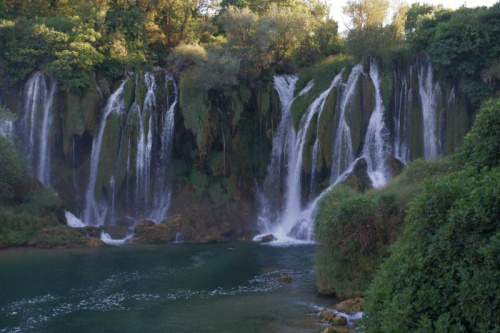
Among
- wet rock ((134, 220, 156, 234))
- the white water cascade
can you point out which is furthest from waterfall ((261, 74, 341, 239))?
wet rock ((134, 220, 156, 234))

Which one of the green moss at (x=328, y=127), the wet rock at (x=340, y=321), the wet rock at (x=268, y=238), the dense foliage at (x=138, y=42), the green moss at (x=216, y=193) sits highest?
the dense foliage at (x=138, y=42)

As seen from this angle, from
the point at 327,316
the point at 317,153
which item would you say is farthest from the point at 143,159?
the point at 327,316

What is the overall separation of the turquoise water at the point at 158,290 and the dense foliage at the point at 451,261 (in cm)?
783

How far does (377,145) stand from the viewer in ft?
102

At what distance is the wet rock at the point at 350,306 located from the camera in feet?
53.6

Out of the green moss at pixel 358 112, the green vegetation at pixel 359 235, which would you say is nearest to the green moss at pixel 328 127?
the green moss at pixel 358 112

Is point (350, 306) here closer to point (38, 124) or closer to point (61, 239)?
point (61, 239)

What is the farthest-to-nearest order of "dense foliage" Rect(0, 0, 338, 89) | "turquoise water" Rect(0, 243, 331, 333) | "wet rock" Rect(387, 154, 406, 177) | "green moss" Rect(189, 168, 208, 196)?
"dense foliage" Rect(0, 0, 338, 89) < "green moss" Rect(189, 168, 208, 196) < "wet rock" Rect(387, 154, 406, 177) < "turquoise water" Rect(0, 243, 331, 333)

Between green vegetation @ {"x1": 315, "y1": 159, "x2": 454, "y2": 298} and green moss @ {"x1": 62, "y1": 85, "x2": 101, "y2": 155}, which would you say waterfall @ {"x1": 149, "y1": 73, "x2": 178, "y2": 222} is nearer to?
green moss @ {"x1": 62, "y1": 85, "x2": 101, "y2": 155}

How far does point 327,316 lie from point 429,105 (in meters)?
18.6

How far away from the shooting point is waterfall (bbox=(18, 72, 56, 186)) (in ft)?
114

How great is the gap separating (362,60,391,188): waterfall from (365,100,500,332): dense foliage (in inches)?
846

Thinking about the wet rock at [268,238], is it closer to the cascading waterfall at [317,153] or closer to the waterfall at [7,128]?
the cascading waterfall at [317,153]

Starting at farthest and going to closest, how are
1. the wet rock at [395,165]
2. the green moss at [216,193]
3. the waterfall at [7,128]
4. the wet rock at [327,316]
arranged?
1. the green moss at [216,193]
2. the waterfall at [7,128]
3. the wet rock at [395,165]
4. the wet rock at [327,316]
